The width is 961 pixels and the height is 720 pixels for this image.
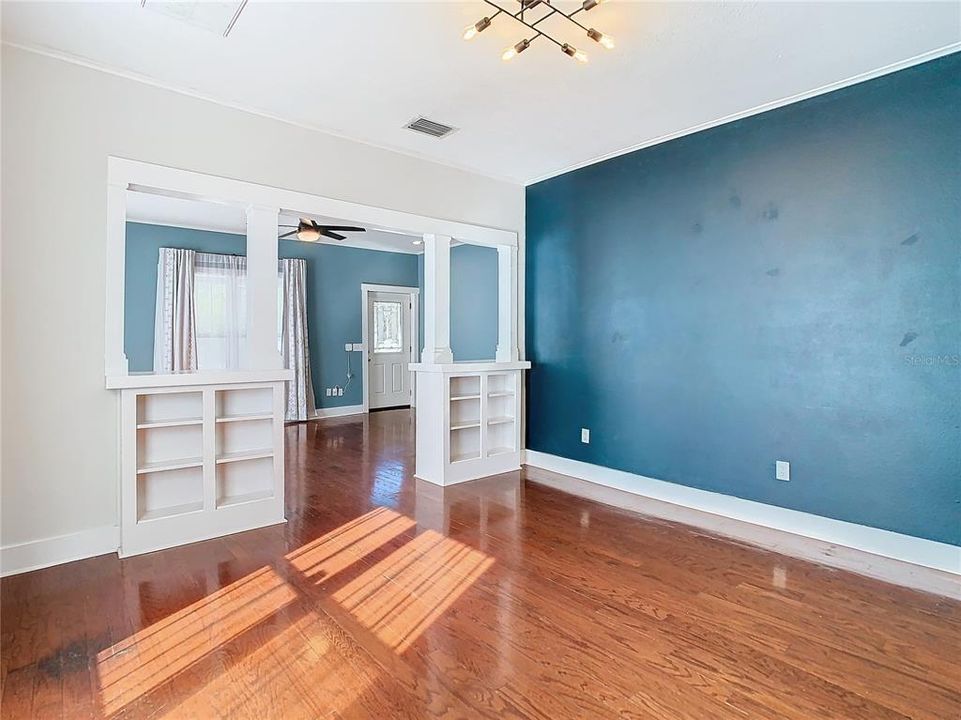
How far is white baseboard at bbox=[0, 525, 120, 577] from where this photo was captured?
2.72m

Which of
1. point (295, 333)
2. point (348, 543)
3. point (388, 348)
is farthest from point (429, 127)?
point (388, 348)

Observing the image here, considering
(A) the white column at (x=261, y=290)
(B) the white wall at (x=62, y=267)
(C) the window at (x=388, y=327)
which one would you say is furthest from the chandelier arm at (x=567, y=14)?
(C) the window at (x=388, y=327)

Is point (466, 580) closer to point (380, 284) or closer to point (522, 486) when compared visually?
point (522, 486)

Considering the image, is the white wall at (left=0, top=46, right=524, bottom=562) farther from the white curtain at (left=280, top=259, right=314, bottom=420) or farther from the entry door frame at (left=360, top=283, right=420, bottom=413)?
the entry door frame at (left=360, top=283, right=420, bottom=413)

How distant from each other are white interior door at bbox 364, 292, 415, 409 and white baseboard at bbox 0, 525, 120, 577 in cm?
574

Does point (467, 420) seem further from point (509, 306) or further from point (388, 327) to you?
point (388, 327)

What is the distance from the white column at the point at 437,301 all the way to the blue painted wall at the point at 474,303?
2.01 metres

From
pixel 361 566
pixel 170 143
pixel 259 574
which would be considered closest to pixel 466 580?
pixel 361 566

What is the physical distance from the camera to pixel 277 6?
2.42m

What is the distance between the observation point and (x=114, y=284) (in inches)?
118

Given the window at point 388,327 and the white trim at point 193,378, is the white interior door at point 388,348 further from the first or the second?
the white trim at point 193,378

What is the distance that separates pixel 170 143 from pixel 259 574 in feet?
8.35

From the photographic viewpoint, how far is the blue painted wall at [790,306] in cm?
284

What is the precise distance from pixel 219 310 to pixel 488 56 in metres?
5.79
